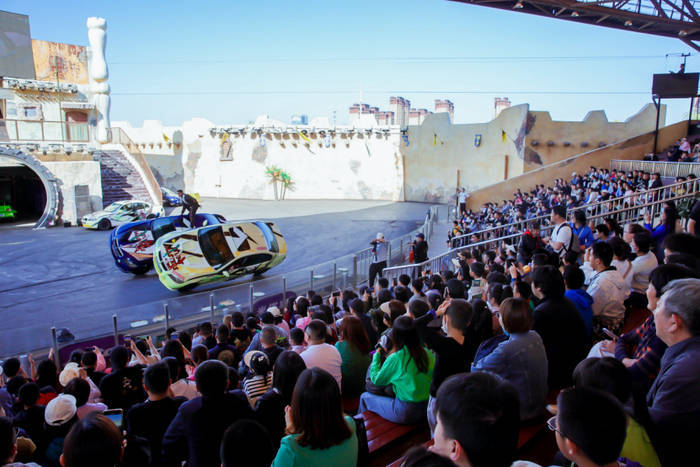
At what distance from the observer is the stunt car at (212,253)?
12.7 meters

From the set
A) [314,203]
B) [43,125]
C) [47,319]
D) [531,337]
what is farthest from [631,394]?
[314,203]

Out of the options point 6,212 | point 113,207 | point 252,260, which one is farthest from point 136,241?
point 6,212

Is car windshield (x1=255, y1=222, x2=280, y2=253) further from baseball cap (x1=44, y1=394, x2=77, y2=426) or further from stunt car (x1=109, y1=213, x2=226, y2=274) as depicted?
baseball cap (x1=44, y1=394, x2=77, y2=426)

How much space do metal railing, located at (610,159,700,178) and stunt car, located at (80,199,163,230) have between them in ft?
70.0

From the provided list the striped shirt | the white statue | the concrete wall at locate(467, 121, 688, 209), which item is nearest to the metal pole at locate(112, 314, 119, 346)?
the striped shirt

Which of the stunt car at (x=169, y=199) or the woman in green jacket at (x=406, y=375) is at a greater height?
the woman in green jacket at (x=406, y=375)

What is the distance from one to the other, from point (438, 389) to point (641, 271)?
4.95m

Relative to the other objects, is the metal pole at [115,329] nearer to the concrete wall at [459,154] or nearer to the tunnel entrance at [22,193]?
the tunnel entrance at [22,193]

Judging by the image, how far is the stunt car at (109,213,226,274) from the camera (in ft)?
48.5

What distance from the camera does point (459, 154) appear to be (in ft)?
107

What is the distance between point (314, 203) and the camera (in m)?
35.8

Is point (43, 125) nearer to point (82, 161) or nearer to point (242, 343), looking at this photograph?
point (82, 161)

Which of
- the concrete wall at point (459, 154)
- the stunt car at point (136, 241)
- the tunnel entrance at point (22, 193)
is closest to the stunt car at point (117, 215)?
the tunnel entrance at point (22, 193)

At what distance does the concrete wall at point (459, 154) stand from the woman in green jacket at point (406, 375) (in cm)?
2698
